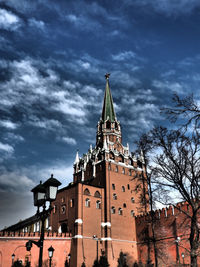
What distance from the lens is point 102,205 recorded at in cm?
3738

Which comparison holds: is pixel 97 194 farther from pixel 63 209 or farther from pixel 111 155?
pixel 111 155

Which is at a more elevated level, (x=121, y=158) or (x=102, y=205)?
(x=121, y=158)

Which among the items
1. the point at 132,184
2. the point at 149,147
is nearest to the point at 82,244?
the point at 132,184

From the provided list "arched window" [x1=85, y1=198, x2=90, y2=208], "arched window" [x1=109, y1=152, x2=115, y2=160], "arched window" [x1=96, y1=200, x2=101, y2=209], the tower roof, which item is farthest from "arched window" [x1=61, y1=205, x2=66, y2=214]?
the tower roof

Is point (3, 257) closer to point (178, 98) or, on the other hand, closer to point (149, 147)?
point (149, 147)

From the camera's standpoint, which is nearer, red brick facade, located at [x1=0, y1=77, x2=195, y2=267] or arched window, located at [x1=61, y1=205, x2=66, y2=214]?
red brick facade, located at [x1=0, y1=77, x2=195, y2=267]

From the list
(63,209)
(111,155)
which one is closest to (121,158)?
(111,155)

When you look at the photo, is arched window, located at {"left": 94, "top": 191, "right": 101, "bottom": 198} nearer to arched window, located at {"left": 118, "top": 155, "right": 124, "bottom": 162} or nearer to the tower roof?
arched window, located at {"left": 118, "top": 155, "right": 124, "bottom": 162}

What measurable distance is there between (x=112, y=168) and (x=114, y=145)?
19.2 feet

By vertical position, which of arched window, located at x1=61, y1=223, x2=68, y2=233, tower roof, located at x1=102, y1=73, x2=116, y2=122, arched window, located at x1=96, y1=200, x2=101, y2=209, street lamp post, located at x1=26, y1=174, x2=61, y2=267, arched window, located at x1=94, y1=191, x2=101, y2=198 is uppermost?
tower roof, located at x1=102, y1=73, x2=116, y2=122

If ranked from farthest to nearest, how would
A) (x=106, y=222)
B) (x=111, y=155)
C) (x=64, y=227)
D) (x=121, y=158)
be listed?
(x=121, y=158), (x=111, y=155), (x=64, y=227), (x=106, y=222)

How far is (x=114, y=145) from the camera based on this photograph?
45594mm

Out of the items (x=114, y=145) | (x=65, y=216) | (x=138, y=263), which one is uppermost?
(x=114, y=145)

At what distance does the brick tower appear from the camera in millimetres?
33500
